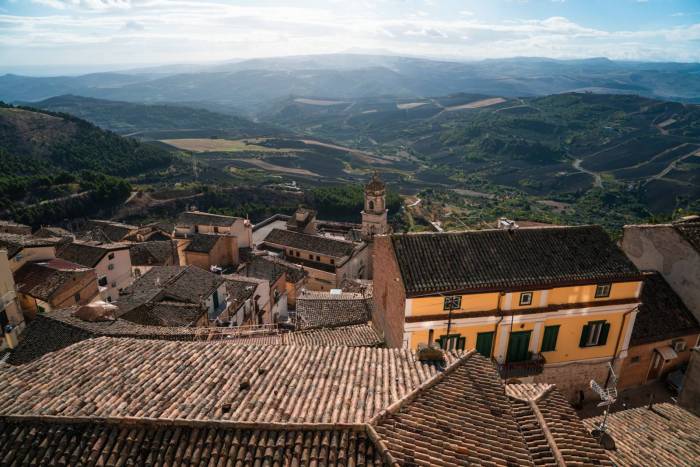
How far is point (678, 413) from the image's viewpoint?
1561 cm

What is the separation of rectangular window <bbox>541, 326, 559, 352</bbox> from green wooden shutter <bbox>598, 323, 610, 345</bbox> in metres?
2.38

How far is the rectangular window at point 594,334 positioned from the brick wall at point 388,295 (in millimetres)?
8677

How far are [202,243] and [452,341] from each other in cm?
3298

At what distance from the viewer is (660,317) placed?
2178cm

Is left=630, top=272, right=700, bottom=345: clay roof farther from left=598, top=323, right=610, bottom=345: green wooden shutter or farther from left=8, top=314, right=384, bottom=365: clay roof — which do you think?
left=8, top=314, right=384, bottom=365: clay roof

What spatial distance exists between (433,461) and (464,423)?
5.05 ft

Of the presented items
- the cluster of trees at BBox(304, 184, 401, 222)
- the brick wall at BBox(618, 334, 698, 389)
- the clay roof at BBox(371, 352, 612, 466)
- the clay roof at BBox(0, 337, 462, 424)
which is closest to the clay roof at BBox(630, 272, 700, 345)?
the brick wall at BBox(618, 334, 698, 389)

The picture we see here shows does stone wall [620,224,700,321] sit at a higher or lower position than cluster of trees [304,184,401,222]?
higher

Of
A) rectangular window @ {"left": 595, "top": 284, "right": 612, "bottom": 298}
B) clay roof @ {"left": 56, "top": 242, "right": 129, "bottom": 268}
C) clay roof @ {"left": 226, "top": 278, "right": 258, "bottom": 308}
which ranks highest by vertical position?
rectangular window @ {"left": 595, "top": 284, "right": 612, "bottom": 298}

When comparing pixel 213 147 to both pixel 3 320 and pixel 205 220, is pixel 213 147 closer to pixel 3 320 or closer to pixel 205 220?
pixel 205 220

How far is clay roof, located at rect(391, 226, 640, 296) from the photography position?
17.9 metres

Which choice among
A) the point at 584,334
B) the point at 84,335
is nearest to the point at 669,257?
the point at 584,334

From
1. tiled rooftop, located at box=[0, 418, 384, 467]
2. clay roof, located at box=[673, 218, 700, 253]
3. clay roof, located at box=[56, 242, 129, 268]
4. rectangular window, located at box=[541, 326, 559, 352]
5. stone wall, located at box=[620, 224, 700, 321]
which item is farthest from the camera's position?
clay roof, located at box=[56, 242, 129, 268]

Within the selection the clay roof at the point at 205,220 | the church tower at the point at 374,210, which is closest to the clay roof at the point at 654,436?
the church tower at the point at 374,210
